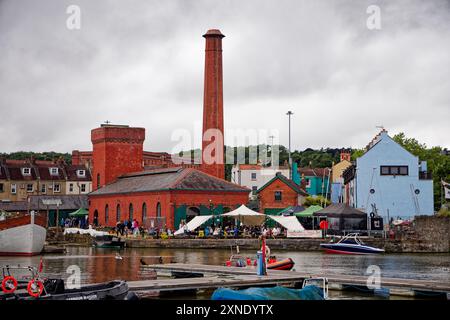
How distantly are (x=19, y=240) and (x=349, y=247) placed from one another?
74.5 ft

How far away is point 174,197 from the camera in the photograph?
70812 mm

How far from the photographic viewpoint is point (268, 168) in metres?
111

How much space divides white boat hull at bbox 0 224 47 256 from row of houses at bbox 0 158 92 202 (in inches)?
1764

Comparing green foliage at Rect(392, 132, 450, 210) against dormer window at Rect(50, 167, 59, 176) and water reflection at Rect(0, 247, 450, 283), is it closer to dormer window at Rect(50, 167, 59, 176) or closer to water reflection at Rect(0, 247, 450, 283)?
water reflection at Rect(0, 247, 450, 283)

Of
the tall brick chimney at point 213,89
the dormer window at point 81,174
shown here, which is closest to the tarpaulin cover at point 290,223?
the tall brick chimney at point 213,89

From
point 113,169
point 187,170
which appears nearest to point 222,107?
point 187,170

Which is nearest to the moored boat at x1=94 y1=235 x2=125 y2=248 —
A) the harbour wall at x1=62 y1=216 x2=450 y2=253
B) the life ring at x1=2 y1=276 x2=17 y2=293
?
the harbour wall at x1=62 y1=216 x2=450 y2=253

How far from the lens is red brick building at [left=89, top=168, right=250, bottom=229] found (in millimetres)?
71188

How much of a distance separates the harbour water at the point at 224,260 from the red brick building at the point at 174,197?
11.0 metres

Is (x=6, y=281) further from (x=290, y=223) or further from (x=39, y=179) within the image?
(x=39, y=179)

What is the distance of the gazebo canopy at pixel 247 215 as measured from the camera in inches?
2606

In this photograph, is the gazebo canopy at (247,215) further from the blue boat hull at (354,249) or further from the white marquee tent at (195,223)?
the blue boat hull at (354,249)
